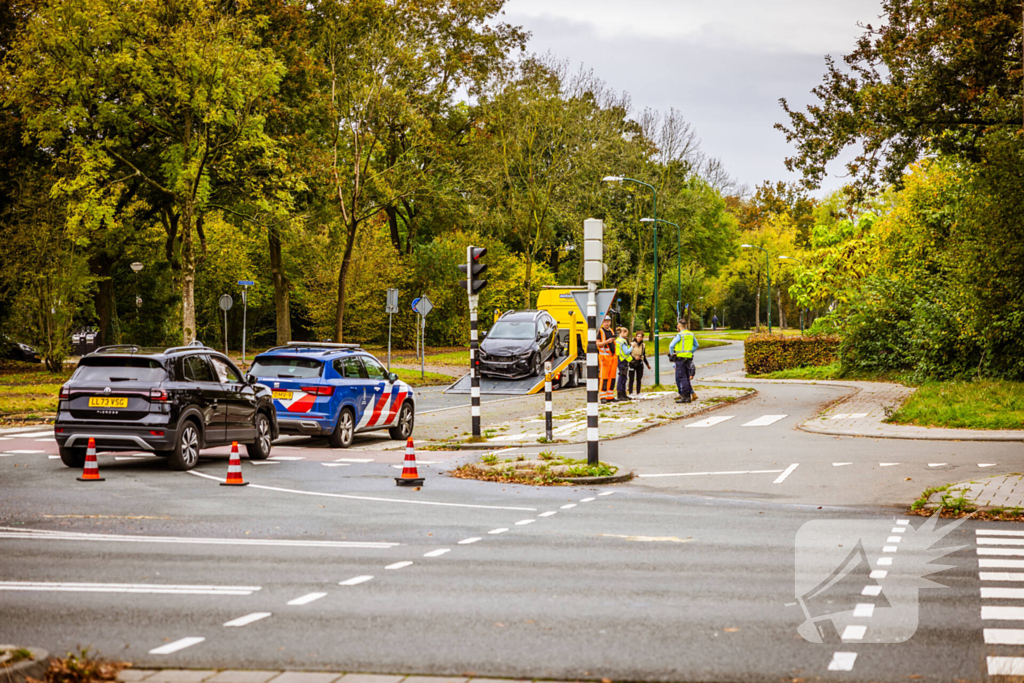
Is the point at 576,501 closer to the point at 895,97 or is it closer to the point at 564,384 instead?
the point at 895,97

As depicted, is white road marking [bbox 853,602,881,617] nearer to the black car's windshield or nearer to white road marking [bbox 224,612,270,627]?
white road marking [bbox 224,612,270,627]

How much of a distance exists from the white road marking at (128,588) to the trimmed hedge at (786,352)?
1552 inches

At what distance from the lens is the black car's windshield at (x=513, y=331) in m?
33.1

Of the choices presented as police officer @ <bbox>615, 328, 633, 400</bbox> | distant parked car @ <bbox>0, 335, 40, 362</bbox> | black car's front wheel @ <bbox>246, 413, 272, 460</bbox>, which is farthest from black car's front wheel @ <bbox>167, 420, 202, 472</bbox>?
distant parked car @ <bbox>0, 335, 40, 362</bbox>

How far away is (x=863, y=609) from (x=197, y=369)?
1059cm

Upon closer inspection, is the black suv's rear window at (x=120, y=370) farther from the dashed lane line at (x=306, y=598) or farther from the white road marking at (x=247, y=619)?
the white road marking at (x=247, y=619)

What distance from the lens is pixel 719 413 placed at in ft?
80.6

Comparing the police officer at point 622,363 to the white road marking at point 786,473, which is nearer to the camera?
the white road marking at point 786,473

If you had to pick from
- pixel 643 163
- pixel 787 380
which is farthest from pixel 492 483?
pixel 643 163

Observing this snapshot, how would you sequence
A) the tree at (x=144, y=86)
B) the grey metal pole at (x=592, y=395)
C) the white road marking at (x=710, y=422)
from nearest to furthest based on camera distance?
the grey metal pole at (x=592, y=395)
the white road marking at (x=710, y=422)
the tree at (x=144, y=86)

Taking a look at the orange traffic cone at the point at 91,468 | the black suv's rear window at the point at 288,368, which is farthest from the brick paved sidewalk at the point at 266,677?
the black suv's rear window at the point at 288,368

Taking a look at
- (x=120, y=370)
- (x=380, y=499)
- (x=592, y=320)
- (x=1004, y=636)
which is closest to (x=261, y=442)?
(x=120, y=370)

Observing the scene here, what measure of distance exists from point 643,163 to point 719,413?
3792 centimetres

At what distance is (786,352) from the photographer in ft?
148
